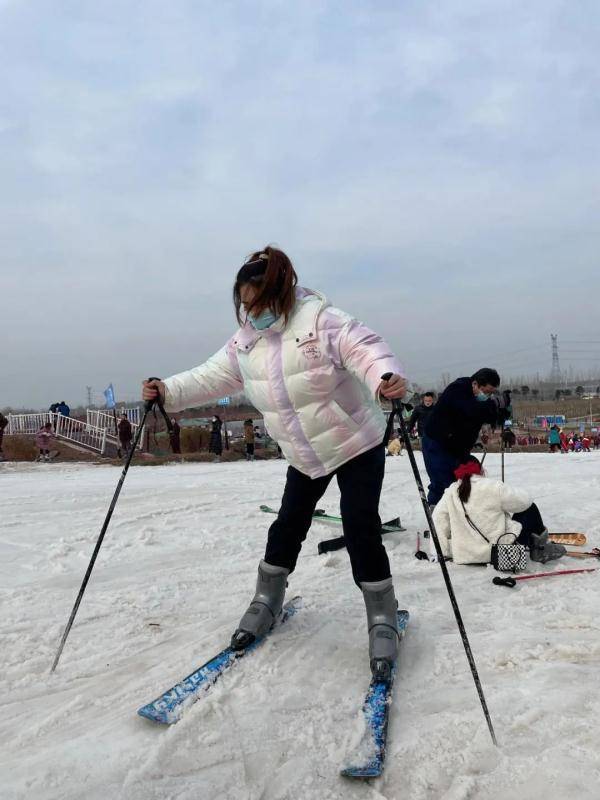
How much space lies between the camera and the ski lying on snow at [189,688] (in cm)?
210

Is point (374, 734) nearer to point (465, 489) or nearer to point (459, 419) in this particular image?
→ point (465, 489)

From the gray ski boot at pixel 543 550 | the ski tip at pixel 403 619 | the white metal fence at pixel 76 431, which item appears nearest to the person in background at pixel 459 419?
the gray ski boot at pixel 543 550

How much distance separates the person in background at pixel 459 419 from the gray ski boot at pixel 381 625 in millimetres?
2753

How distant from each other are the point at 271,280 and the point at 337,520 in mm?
3881

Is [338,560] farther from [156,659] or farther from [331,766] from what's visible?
[331,766]

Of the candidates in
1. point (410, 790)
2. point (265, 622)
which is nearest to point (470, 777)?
point (410, 790)

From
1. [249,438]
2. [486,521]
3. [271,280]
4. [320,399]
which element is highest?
[271,280]

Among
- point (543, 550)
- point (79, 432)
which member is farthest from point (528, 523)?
point (79, 432)

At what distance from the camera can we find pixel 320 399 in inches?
102

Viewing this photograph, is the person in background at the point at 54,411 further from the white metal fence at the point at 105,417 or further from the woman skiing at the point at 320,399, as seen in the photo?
the woman skiing at the point at 320,399

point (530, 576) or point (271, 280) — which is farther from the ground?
point (271, 280)

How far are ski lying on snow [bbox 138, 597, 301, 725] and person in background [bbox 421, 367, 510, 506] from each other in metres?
3.08

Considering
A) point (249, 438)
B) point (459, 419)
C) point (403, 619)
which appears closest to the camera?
point (403, 619)

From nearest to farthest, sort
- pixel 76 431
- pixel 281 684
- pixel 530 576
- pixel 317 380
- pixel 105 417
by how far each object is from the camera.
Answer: pixel 281 684 < pixel 317 380 < pixel 530 576 < pixel 105 417 < pixel 76 431
